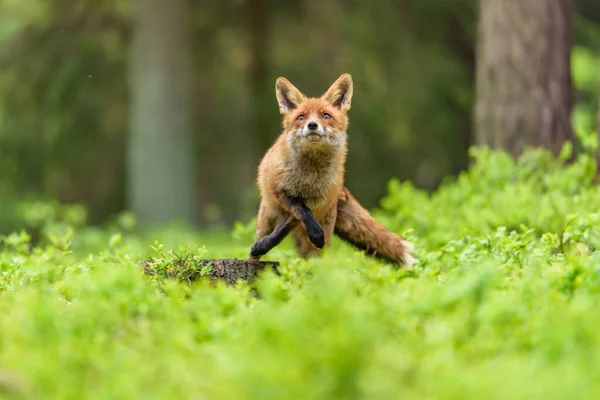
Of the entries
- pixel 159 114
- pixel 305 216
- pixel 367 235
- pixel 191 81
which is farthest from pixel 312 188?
pixel 191 81

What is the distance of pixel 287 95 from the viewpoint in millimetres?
7066

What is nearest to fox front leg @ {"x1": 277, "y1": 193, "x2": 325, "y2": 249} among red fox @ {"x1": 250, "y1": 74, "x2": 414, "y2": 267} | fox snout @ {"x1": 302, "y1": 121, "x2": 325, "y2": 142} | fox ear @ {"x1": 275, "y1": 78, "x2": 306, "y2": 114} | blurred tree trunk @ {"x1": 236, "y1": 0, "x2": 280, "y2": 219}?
red fox @ {"x1": 250, "y1": 74, "x2": 414, "y2": 267}

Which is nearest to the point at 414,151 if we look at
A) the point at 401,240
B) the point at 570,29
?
the point at 570,29

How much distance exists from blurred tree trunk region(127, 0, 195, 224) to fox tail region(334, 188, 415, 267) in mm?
8207

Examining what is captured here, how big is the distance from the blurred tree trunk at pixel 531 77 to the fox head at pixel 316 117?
11.6 feet

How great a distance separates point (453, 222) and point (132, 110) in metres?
8.72

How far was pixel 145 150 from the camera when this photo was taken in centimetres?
1509

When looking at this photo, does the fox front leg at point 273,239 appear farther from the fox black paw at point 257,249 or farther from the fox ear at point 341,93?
the fox ear at point 341,93

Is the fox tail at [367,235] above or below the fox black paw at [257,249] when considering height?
above

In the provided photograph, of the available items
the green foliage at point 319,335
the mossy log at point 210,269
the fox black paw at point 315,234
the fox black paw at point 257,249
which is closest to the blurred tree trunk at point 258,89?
the fox black paw at point 257,249

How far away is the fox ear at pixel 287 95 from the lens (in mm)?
7031

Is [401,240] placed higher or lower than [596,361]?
higher

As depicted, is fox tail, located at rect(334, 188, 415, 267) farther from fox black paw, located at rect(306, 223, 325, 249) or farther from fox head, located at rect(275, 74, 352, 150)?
fox black paw, located at rect(306, 223, 325, 249)

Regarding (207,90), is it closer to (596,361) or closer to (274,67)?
(274,67)
